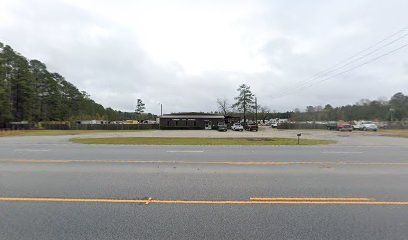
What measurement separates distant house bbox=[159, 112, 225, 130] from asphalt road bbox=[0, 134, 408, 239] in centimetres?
7747

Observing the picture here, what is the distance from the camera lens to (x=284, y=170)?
11.0 m

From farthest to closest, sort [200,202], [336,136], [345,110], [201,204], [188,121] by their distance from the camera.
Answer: [345,110] < [188,121] < [336,136] < [200,202] < [201,204]

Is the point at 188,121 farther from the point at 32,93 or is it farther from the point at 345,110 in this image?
the point at 345,110

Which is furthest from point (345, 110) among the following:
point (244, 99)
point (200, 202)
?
point (200, 202)

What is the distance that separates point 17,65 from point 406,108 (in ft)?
355

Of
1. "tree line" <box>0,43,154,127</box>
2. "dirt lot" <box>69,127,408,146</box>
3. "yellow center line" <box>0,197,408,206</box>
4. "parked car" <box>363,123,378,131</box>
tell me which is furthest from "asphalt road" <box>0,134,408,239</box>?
"tree line" <box>0,43,154,127</box>

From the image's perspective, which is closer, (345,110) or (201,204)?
(201,204)

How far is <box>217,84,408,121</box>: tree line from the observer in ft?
352

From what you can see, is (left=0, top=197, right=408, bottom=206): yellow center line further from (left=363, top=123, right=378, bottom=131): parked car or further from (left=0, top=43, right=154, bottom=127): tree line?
(left=0, top=43, right=154, bottom=127): tree line

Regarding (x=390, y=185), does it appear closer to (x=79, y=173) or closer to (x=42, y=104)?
(x=79, y=173)

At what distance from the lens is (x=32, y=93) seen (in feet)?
270

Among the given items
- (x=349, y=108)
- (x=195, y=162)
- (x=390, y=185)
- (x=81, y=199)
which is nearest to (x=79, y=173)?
(x=81, y=199)

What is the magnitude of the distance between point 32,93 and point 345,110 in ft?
359

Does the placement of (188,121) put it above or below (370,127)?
above
